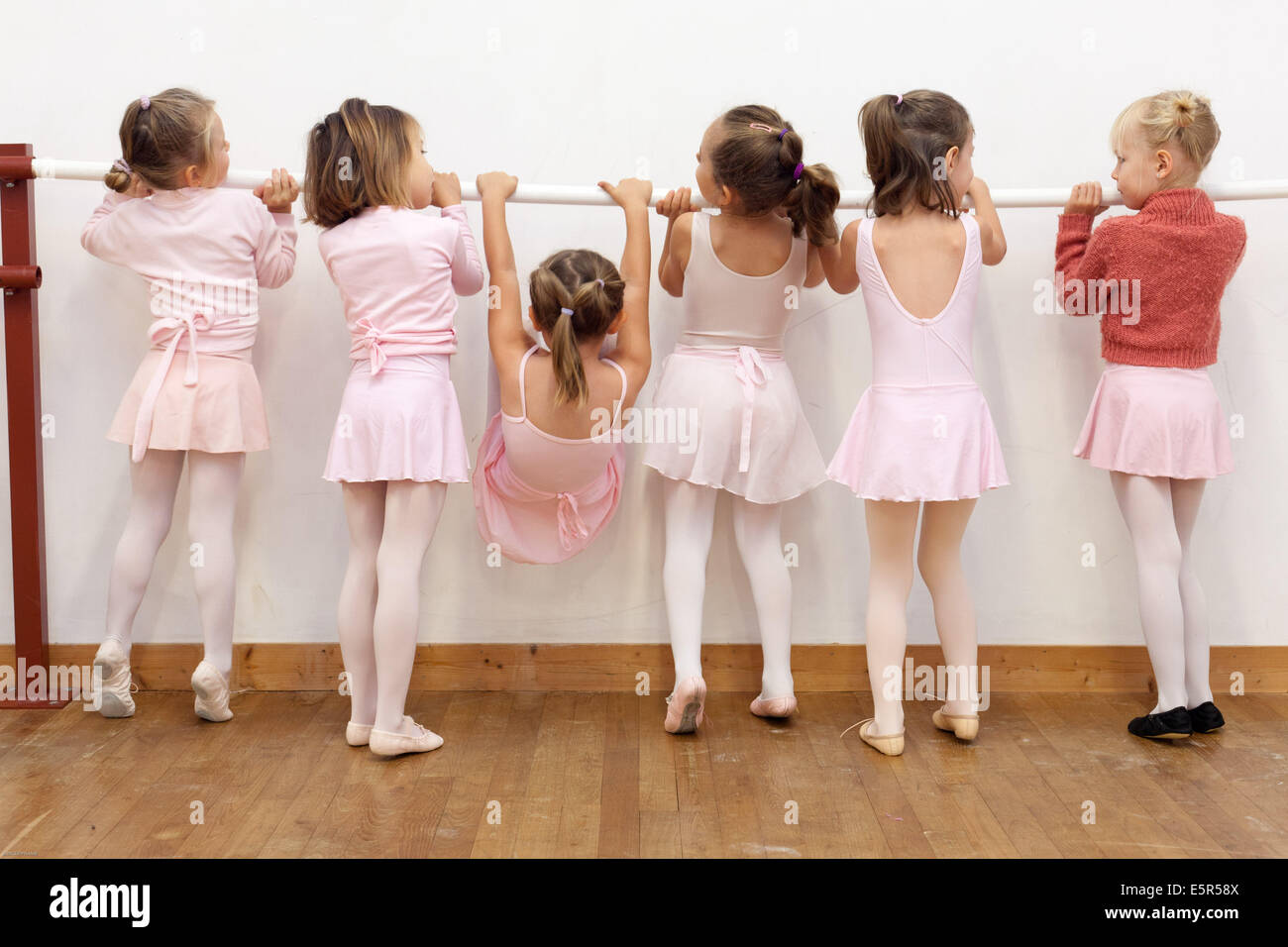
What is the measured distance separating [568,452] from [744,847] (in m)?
0.80

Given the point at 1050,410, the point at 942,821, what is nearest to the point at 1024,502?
the point at 1050,410

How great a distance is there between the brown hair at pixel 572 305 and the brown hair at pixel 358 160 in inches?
13.2

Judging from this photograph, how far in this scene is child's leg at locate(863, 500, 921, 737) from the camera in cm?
243

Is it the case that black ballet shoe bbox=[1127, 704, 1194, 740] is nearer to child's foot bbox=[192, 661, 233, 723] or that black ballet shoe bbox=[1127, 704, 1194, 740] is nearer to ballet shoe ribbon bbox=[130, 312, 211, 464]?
child's foot bbox=[192, 661, 233, 723]

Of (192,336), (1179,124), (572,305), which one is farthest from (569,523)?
(1179,124)

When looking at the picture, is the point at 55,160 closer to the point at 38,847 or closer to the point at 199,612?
the point at 199,612

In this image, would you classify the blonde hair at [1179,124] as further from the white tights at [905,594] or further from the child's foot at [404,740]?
the child's foot at [404,740]

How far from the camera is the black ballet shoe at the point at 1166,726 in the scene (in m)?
2.45

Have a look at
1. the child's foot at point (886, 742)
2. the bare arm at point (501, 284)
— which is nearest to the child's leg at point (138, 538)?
the bare arm at point (501, 284)

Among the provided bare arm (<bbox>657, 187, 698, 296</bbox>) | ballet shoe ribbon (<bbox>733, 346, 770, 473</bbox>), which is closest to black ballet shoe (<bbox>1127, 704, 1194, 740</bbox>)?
ballet shoe ribbon (<bbox>733, 346, 770, 473</bbox>)

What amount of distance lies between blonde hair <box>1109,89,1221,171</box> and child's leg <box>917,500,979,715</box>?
0.78 metres

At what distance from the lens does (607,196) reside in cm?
248

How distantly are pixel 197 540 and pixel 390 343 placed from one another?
0.60m

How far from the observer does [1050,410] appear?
9.09 feet
